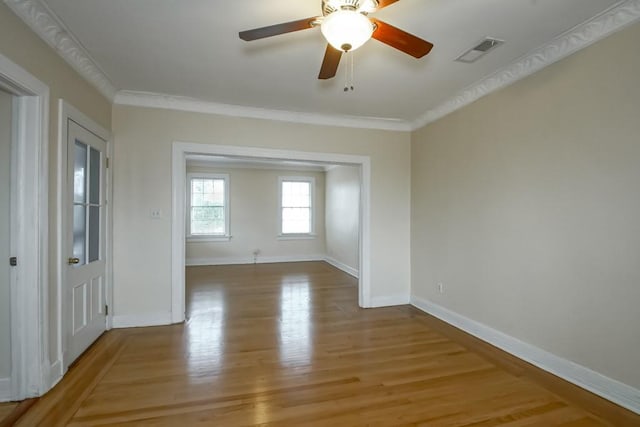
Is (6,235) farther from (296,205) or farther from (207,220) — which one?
(296,205)

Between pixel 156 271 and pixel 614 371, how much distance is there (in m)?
4.15

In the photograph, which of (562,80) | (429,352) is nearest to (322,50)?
(562,80)

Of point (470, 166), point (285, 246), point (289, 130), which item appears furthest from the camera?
point (285, 246)

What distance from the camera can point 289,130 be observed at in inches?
157

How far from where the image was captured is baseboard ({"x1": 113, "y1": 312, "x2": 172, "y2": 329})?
11.4 feet

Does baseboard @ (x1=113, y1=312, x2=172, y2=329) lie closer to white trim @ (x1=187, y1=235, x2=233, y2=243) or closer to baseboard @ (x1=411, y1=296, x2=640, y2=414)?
baseboard @ (x1=411, y1=296, x2=640, y2=414)

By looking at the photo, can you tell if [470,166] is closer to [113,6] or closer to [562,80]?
[562,80]

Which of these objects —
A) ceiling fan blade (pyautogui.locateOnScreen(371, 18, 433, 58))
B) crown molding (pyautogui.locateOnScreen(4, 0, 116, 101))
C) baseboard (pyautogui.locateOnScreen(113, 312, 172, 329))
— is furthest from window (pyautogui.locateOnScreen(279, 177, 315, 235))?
ceiling fan blade (pyautogui.locateOnScreen(371, 18, 433, 58))

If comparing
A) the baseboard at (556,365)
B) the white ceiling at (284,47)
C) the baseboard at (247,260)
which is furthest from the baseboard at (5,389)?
the baseboard at (247,260)

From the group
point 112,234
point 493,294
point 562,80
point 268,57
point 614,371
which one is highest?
point 268,57

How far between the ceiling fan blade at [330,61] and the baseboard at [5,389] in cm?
298

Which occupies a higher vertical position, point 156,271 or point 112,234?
point 112,234

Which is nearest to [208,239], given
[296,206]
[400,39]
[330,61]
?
[296,206]

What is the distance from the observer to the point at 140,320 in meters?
3.52
